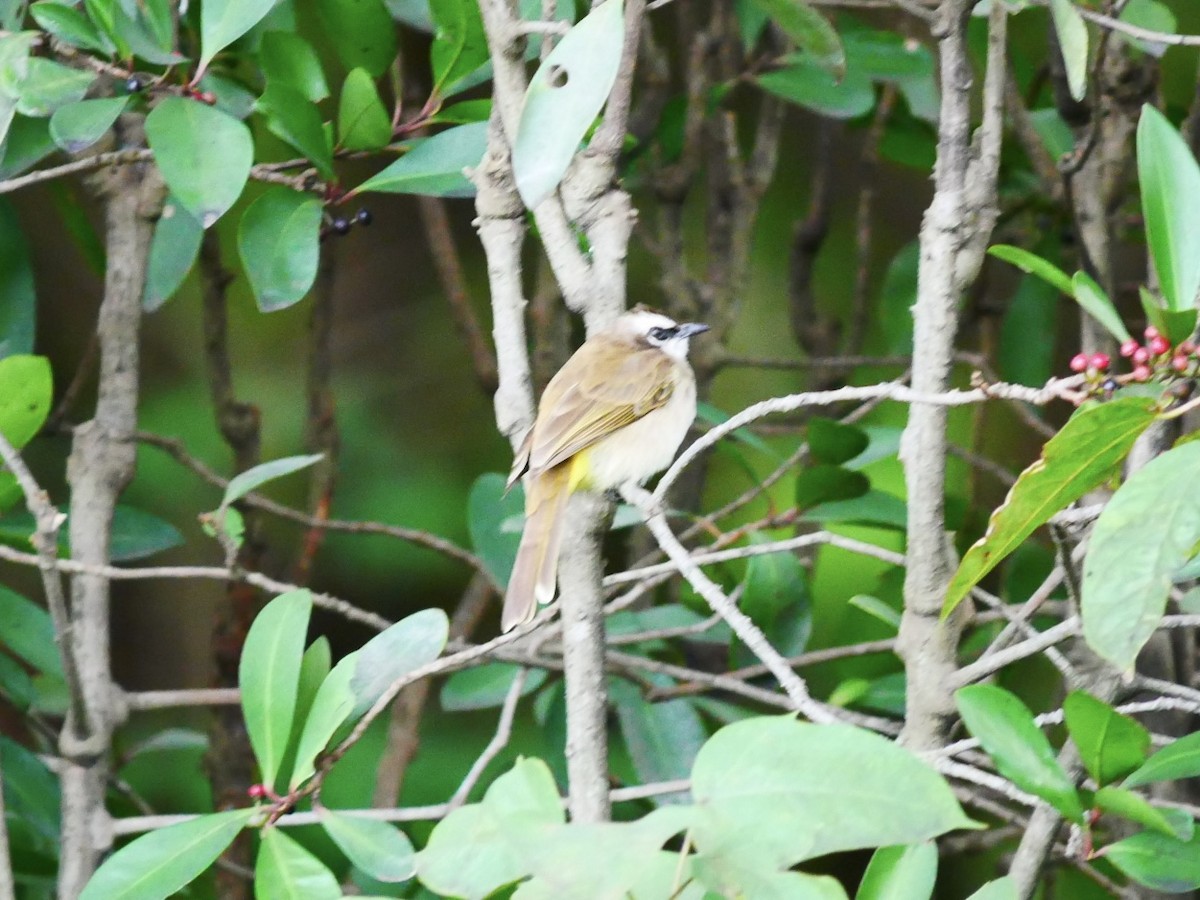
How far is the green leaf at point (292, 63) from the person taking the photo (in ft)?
6.10

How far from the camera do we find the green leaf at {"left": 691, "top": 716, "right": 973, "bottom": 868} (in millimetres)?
975

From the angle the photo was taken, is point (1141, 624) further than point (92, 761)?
No

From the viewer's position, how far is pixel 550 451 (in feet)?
6.72

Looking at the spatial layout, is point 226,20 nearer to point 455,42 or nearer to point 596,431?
point 455,42

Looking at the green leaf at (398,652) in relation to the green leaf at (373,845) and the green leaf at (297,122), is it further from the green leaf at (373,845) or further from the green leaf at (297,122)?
the green leaf at (297,122)

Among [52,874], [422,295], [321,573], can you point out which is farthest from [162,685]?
[52,874]

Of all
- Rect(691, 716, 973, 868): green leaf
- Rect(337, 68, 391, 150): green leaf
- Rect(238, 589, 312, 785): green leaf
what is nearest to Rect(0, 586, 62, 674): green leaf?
Rect(238, 589, 312, 785): green leaf

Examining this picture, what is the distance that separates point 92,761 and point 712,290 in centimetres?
172

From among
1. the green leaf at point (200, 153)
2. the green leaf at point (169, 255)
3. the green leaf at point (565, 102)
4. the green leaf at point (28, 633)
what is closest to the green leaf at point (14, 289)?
the green leaf at point (169, 255)

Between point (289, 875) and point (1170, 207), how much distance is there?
3.76 feet

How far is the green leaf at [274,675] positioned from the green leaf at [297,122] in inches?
23.5

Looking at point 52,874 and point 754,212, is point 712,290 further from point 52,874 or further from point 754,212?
point 52,874

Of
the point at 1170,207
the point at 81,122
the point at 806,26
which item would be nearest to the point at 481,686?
the point at 81,122

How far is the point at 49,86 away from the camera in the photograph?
5.41ft
